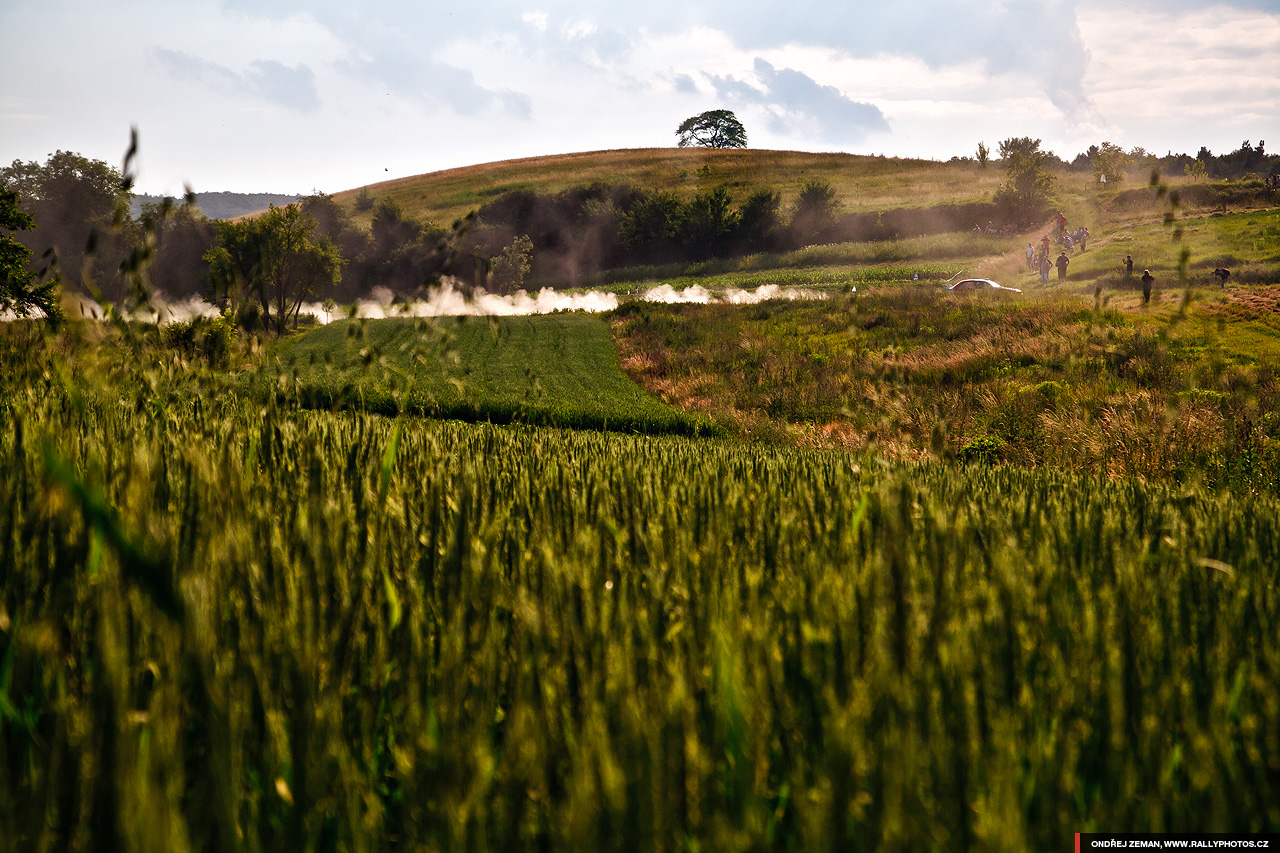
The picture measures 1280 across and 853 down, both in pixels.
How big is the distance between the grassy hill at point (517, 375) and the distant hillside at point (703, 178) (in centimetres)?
4496

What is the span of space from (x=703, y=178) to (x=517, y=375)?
7084cm

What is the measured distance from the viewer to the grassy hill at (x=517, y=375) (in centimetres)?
230

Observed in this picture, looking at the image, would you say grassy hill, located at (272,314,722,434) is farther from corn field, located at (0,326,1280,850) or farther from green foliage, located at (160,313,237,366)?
corn field, located at (0,326,1280,850)

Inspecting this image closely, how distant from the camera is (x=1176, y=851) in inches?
31.3

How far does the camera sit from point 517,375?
26562 mm

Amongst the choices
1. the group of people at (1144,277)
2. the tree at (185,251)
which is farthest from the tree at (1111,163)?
the tree at (185,251)

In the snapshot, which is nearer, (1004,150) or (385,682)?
(385,682)

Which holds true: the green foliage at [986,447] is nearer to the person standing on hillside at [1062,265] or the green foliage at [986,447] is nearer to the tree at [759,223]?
the person standing on hillside at [1062,265]

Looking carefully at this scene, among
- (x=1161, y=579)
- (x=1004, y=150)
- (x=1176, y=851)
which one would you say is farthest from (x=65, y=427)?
(x=1004, y=150)

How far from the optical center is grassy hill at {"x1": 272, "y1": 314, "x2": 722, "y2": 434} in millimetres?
2303

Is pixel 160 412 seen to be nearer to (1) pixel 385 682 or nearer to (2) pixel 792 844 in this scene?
(1) pixel 385 682

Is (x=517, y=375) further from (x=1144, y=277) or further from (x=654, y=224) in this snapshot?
Answer: (x=654, y=224)

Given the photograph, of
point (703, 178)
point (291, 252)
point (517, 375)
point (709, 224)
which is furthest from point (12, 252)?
point (703, 178)

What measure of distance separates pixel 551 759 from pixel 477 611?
0.36 m
